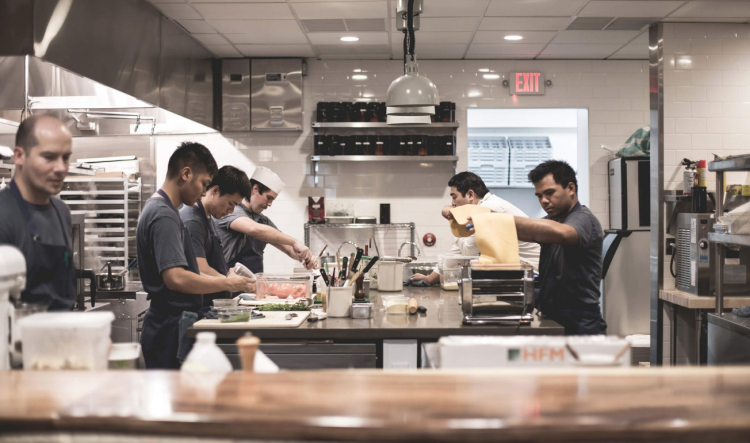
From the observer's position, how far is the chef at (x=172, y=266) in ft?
9.38

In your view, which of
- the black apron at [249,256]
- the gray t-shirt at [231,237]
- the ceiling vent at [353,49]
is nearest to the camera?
the gray t-shirt at [231,237]

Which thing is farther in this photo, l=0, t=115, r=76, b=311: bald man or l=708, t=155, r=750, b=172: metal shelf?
l=708, t=155, r=750, b=172: metal shelf

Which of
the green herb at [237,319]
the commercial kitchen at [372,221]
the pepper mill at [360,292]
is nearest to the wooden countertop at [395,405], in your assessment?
the commercial kitchen at [372,221]

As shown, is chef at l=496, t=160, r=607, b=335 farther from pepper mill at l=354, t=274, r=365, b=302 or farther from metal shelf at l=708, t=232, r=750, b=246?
metal shelf at l=708, t=232, r=750, b=246

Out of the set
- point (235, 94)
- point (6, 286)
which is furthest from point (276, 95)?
point (6, 286)

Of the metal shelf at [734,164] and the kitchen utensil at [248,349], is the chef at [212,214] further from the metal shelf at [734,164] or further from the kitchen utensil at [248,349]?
the metal shelf at [734,164]

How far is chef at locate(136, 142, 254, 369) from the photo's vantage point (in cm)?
286

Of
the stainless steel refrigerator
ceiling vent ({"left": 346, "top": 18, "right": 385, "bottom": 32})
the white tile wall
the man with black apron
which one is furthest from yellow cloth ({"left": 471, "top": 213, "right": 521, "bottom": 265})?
the white tile wall

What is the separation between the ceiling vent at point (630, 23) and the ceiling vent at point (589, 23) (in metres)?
0.07

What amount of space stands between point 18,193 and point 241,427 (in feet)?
4.14

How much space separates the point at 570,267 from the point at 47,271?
2.30 m

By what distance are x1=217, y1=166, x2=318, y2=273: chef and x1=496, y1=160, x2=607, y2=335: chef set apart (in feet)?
5.78

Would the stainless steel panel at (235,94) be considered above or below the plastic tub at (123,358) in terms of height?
above

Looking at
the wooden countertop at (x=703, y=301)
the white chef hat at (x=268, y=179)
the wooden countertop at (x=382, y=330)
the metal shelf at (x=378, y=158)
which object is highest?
the metal shelf at (x=378, y=158)
